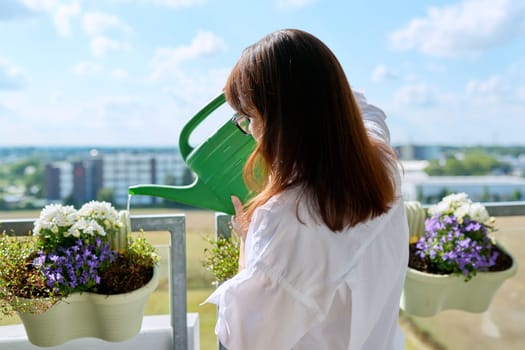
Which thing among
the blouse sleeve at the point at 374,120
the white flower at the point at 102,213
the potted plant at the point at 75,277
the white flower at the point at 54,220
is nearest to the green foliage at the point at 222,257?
the potted plant at the point at 75,277

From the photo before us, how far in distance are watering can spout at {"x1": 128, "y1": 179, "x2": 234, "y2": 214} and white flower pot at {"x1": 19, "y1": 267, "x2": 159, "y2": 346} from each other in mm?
263

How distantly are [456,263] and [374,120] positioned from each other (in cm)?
69

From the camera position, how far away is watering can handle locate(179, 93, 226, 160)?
45.6 inches

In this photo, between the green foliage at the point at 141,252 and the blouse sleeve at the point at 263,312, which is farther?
the green foliage at the point at 141,252

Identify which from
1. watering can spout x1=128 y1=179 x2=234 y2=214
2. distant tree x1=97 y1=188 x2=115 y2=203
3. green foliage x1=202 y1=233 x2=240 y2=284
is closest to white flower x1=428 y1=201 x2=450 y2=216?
green foliage x1=202 y1=233 x2=240 y2=284

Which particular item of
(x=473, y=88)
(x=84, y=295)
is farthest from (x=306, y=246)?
(x=473, y=88)

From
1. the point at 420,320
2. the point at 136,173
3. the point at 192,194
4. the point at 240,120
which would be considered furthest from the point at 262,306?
the point at 136,173

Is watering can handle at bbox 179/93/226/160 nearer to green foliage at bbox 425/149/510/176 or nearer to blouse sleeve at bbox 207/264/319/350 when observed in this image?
blouse sleeve at bbox 207/264/319/350

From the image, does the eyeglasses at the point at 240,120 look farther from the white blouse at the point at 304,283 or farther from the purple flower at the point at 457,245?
the purple flower at the point at 457,245

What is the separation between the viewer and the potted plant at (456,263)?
142 cm

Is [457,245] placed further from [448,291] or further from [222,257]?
[222,257]

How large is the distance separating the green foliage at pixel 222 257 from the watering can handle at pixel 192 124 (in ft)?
1.05

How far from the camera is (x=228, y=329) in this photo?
0.69 m

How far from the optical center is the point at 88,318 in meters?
1.30
